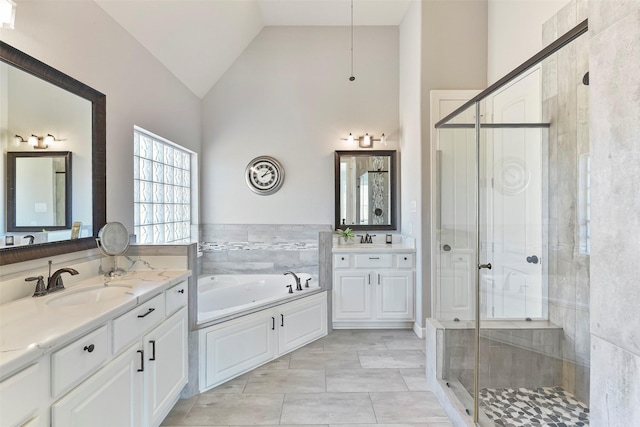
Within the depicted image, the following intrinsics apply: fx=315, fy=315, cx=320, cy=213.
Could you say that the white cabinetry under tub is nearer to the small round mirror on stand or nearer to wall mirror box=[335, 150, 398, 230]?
the small round mirror on stand

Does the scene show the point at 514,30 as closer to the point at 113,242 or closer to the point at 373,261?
the point at 373,261

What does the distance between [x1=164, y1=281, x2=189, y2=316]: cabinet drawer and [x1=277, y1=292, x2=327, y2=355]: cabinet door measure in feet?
3.21

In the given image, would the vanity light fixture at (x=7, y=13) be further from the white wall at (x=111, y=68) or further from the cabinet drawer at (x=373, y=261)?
the cabinet drawer at (x=373, y=261)

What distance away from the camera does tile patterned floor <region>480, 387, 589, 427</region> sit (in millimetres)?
1928

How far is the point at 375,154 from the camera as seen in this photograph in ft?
13.8

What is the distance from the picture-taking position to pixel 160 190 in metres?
3.40

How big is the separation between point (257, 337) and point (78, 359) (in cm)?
164

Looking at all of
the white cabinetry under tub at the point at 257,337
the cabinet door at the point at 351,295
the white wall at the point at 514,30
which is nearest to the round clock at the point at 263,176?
the cabinet door at the point at 351,295

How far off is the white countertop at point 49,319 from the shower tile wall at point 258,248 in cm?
220

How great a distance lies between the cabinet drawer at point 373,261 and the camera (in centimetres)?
Result: 364

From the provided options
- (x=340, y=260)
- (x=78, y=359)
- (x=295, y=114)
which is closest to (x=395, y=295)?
(x=340, y=260)

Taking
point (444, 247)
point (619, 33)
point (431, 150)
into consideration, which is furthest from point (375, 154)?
point (619, 33)

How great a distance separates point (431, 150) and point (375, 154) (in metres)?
0.96

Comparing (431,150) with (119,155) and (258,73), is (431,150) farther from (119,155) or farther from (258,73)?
(119,155)
